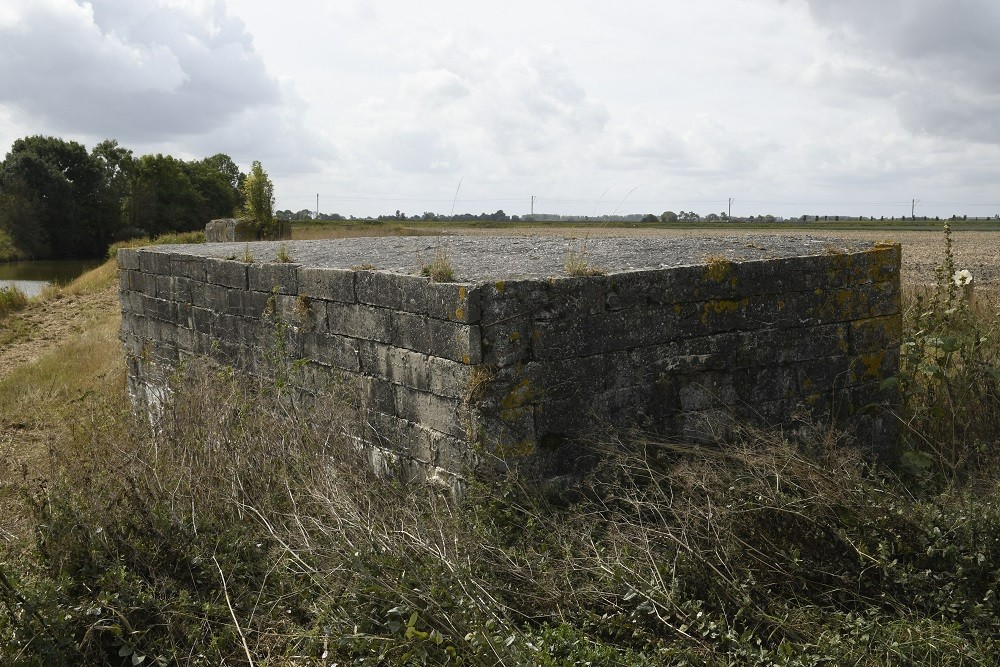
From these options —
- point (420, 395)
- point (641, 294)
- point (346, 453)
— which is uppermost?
point (641, 294)

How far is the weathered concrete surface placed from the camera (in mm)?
4879

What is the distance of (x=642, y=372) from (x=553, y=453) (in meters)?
0.78

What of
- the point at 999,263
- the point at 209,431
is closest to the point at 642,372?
the point at 209,431

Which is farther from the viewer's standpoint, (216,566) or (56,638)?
(216,566)

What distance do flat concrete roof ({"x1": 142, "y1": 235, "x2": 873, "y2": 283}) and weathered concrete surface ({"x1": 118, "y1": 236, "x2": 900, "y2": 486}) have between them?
0.03 m

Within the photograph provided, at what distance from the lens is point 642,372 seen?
531 cm

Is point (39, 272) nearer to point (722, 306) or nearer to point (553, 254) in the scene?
point (553, 254)

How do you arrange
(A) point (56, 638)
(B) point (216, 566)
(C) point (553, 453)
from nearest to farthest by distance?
(A) point (56, 638) < (B) point (216, 566) < (C) point (553, 453)

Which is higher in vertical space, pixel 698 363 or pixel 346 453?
pixel 698 363

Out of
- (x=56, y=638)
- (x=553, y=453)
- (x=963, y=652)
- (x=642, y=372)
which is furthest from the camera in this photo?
(x=642, y=372)

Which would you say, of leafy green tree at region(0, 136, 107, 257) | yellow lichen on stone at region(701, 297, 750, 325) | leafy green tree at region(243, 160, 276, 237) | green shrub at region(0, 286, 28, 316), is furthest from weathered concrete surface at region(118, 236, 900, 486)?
leafy green tree at region(0, 136, 107, 257)

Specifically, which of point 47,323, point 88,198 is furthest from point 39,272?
point 47,323

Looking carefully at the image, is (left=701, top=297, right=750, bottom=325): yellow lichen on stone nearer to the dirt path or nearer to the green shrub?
the dirt path

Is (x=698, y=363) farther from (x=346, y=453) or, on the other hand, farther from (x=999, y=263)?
(x=999, y=263)
